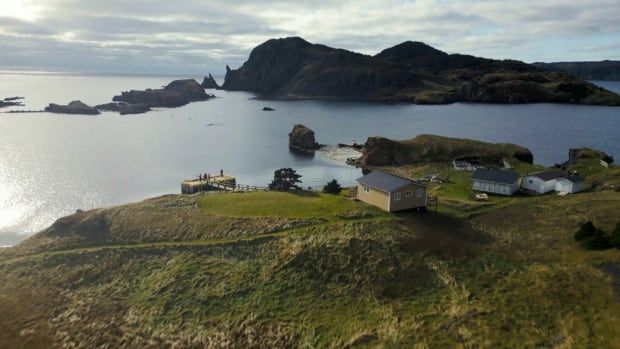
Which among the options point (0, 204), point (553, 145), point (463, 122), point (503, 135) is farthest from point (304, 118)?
point (0, 204)

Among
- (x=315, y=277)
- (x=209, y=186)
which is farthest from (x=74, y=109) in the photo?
(x=315, y=277)

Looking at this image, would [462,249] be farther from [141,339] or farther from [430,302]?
[141,339]

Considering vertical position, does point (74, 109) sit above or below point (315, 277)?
below

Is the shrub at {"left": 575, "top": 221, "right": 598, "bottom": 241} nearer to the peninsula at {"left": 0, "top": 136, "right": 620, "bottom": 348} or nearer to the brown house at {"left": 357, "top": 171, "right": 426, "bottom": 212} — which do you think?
the peninsula at {"left": 0, "top": 136, "right": 620, "bottom": 348}

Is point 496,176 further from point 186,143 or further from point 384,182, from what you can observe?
point 186,143

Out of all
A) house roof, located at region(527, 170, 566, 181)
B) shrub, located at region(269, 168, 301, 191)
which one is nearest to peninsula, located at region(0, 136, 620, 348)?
house roof, located at region(527, 170, 566, 181)

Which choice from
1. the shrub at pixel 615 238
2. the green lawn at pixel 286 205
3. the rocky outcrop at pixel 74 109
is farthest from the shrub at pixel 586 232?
the rocky outcrop at pixel 74 109

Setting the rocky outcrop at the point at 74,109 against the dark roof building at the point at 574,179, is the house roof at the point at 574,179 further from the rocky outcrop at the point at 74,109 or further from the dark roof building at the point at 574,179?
the rocky outcrop at the point at 74,109
